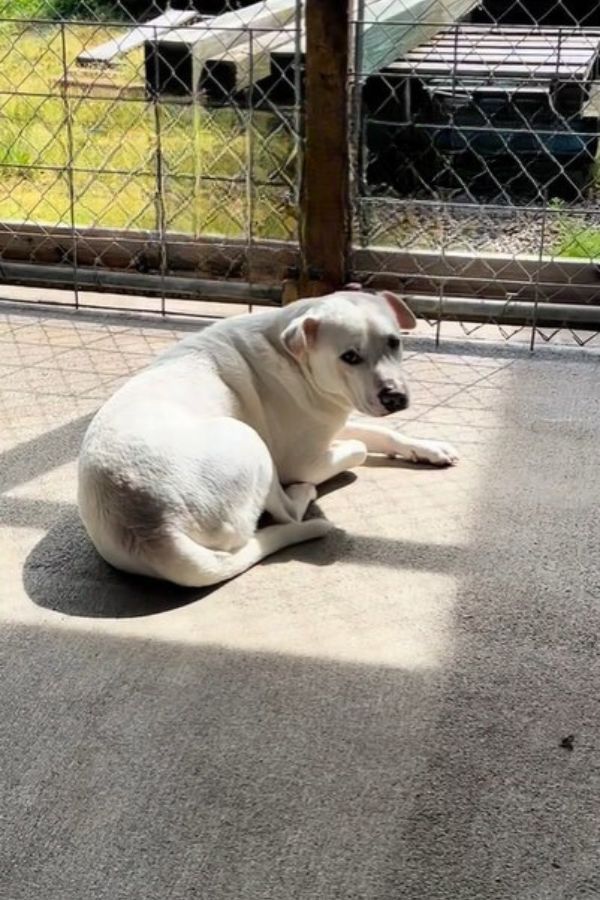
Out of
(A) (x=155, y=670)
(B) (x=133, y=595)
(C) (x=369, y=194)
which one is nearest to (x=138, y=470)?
(B) (x=133, y=595)

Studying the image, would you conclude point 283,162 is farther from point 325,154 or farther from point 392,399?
point 392,399

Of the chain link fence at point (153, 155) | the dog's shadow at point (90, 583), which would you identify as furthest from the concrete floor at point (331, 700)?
the chain link fence at point (153, 155)

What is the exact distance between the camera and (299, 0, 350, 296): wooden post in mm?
3373

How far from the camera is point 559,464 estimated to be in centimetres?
282

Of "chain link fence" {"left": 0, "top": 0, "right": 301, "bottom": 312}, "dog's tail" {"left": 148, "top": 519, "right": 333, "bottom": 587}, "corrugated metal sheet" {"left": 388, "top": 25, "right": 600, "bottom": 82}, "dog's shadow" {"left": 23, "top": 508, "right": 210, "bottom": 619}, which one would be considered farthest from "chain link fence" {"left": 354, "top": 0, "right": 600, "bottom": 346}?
"dog's shadow" {"left": 23, "top": 508, "right": 210, "bottom": 619}

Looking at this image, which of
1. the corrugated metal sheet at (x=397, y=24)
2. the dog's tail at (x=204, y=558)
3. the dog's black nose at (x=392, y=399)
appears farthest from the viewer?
the corrugated metal sheet at (x=397, y=24)

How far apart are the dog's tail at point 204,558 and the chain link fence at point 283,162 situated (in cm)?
133

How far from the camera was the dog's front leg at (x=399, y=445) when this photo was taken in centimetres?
284

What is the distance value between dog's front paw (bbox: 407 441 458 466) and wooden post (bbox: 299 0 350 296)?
0.90m

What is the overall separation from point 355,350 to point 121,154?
176cm

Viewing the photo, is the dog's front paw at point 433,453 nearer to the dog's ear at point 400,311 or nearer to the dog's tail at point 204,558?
the dog's ear at point 400,311

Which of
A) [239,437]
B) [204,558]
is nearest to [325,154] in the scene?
[239,437]

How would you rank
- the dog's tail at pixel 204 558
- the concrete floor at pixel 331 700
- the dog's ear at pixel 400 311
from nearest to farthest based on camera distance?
the concrete floor at pixel 331 700 → the dog's tail at pixel 204 558 → the dog's ear at pixel 400 311

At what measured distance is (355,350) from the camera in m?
2.53
